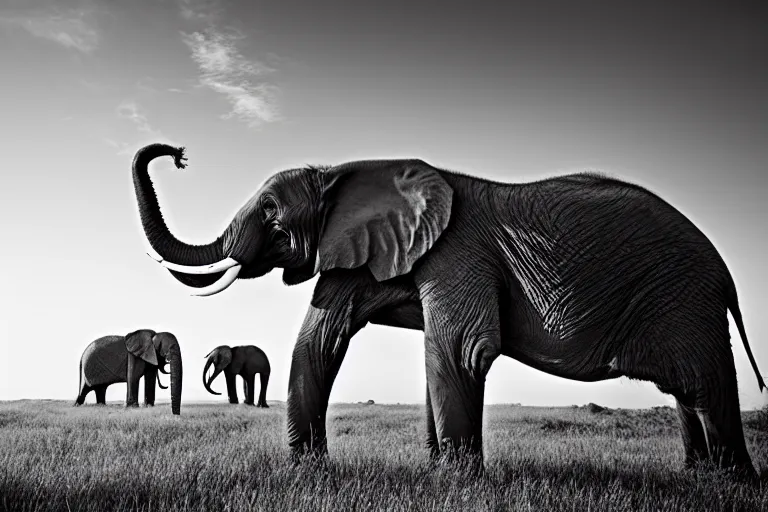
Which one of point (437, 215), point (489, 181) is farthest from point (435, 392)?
point (489, 181)

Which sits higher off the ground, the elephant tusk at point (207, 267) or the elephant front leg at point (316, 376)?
the elephant tusk at point (207, 267)

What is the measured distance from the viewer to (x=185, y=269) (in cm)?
761

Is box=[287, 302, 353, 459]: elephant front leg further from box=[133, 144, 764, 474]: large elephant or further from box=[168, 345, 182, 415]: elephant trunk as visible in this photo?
box=[168, 345, 182, 415]: elephant trunk

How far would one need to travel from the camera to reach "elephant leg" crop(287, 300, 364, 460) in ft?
22.9

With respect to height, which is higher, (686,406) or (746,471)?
(686,406)

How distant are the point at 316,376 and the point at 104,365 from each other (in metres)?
23.4

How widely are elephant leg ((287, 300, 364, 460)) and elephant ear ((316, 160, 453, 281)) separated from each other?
0.54 m

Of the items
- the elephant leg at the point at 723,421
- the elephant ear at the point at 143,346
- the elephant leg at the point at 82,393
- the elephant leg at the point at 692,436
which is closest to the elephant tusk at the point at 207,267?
the elephant leg at the point at 723,421

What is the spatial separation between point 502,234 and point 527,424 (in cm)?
872

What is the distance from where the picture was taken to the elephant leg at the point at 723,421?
689cm

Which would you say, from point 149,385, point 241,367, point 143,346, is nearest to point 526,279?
point 143,346

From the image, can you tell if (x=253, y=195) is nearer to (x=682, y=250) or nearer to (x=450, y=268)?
(x=450, y=268)

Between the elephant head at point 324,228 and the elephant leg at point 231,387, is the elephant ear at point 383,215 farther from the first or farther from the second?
the elephant leg at point 231,387

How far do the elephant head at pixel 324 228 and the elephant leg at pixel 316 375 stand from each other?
551mm
